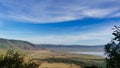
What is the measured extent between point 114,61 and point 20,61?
29529mm

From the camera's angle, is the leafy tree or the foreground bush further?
the foreground bush

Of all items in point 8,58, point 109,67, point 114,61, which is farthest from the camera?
point 8,58

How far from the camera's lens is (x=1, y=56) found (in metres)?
54.6

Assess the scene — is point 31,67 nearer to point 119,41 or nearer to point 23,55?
point 23,55

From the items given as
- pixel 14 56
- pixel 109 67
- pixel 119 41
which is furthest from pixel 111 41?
pixel 14 56

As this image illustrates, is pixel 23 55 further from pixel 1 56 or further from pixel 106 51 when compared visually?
pixel 106 51

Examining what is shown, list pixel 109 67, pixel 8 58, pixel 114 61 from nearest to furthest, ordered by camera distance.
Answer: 1. pixel 114 61
2. pixel 109 67
3. pixel 8 58

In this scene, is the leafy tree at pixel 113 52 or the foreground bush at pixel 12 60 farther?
the foreground bush at pixel 12 60

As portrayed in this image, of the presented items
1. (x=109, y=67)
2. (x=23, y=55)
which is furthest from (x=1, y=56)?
(x=109, y=67)

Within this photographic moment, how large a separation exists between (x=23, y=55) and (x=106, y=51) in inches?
1102

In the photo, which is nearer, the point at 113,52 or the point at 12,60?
the point at 113,52

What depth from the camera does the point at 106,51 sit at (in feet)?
109

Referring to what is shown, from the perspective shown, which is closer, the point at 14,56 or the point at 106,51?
the point at 106,51

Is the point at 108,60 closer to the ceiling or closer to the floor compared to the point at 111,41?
closer to the floor
